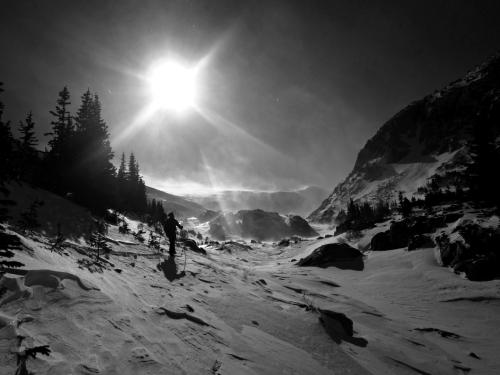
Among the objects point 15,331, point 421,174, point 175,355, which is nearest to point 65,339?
point 15,331

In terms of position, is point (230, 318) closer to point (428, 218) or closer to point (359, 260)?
point (359, 260)

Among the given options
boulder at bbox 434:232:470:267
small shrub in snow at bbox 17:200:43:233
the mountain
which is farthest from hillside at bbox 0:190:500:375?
the mountain

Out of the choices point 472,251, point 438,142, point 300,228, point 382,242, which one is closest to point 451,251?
point 472,251

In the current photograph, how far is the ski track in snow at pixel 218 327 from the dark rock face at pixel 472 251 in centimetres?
98

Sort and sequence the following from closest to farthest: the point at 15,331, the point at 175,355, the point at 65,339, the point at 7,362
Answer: the point at 7,362 < the point at 15,331 < the point at 65,339 < the point at 175,355

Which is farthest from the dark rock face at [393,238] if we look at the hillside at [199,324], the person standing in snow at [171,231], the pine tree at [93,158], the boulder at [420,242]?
the pine tree at [93,158]

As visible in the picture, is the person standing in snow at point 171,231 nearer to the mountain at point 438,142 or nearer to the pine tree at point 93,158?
the pine tree at point 93,158

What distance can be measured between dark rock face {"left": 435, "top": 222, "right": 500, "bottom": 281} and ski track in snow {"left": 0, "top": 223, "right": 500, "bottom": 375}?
3.23ft

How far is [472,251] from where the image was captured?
14859 mm

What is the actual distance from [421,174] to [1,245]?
179 metres

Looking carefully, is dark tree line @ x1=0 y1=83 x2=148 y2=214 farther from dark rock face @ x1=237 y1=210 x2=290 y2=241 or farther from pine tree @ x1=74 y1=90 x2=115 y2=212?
dark rock face @ x1=237 y1=210 x2=290 y2=241

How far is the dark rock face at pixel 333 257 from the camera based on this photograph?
22250 mm

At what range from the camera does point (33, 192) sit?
38.8ft

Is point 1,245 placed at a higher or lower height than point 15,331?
higher
